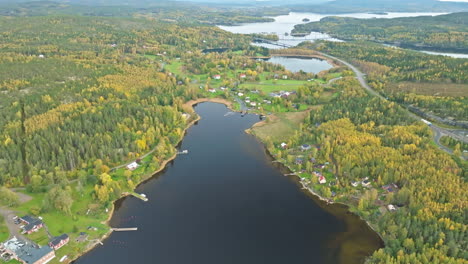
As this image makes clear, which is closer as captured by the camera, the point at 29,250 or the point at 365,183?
the point at 29,250

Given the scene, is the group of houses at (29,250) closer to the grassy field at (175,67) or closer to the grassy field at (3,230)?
the grassy field at (3,230)

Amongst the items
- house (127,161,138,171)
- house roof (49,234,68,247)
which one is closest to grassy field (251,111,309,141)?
house (127,161,138,171)

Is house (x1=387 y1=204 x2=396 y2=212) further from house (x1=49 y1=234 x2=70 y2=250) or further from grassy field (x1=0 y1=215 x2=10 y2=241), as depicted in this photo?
grassy field (x1=0 y1=215 x2=10 y2=241)

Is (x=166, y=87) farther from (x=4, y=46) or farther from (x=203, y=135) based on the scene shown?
(x=4, y=46)

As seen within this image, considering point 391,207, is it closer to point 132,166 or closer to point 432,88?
point 132,166

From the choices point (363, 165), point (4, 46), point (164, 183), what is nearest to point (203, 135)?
point (164, 183)

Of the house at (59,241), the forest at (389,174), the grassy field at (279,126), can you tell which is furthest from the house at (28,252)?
the grassy field at (279,126)

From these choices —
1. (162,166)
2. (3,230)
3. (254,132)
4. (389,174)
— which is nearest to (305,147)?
(254,132)
